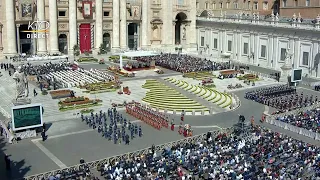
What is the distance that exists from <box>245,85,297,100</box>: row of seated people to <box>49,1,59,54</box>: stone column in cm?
3768

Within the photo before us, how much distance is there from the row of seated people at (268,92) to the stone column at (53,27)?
37.7 meters

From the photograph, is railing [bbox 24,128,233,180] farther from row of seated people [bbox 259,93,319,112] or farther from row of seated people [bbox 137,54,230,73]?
row of seated people [bbox 137,54,230,73]

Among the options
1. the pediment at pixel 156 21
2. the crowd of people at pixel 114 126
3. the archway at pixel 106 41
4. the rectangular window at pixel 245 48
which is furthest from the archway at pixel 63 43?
the crowd of people at pixel 114 126

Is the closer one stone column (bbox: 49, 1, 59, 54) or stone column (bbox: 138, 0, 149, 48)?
stone column (bbox: 49, 1, 59, 54)

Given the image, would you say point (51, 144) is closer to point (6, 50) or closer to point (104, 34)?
point (6, 50)

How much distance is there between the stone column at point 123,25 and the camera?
80.2 m

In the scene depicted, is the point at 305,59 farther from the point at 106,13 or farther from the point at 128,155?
the point at 128,155

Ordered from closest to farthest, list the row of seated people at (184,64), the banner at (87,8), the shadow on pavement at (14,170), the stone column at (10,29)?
1. the shadow on pavement at (14,170)
2. the row of seated people at (184,64)
3. the stone column at (10,29)
4. the banner at (87,8)

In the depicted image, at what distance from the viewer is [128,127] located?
3778 cm

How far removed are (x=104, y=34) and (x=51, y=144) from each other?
4865 centimetres

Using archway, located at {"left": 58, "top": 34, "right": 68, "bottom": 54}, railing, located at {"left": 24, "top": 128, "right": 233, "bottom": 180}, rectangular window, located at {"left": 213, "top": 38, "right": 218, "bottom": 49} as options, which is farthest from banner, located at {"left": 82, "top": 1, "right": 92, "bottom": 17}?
railing, located at {"left": 24, "top": 128, "right": 233, "bottom": 180}

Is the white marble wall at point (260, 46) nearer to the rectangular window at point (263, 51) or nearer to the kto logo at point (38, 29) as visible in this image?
the rectangular window at point (263, 51)

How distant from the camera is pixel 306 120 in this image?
39125 millimetres

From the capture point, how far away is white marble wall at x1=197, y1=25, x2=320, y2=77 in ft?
203
